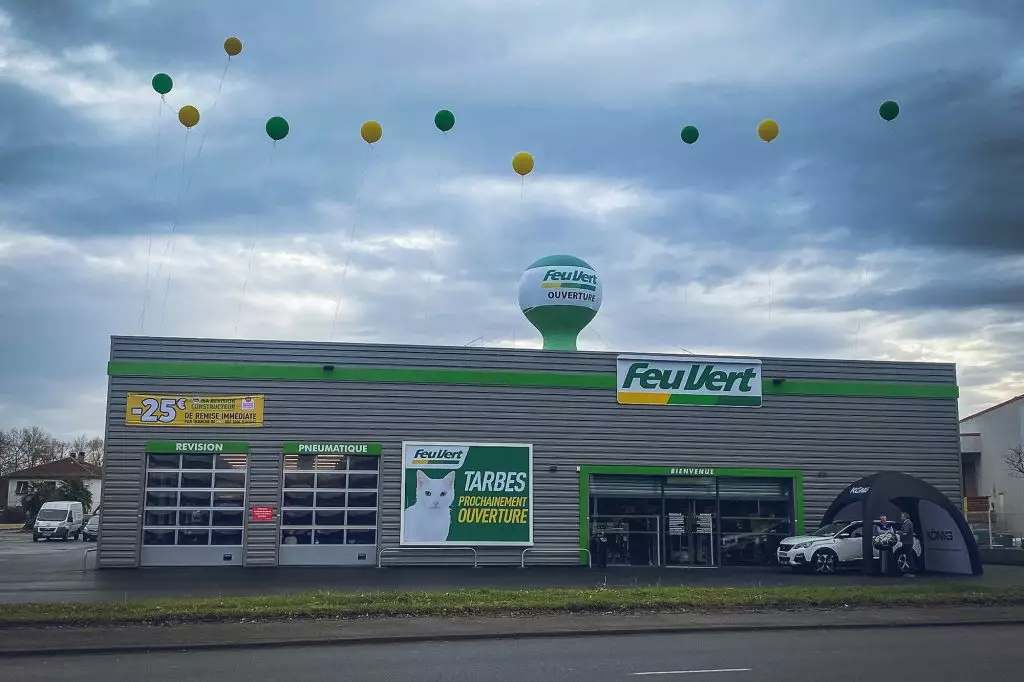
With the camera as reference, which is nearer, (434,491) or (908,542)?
(908,542)

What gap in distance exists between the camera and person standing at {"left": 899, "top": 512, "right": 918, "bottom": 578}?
2491cm

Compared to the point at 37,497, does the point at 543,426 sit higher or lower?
higher

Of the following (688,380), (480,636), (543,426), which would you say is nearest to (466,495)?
(543,426)

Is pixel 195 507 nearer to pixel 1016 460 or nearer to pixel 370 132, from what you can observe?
pixel 370 132

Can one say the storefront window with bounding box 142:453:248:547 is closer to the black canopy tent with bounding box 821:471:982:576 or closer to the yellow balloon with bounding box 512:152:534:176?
the yellow balloon with bounding box 512:152:534:176

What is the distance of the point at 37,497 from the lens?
6794 cm

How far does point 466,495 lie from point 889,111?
49.8ft

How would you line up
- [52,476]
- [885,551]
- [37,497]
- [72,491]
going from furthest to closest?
[52,476]
[37,497]
[72,491]
[885,551]

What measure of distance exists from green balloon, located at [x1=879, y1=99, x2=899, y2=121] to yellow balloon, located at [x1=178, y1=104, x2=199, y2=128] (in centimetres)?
1430

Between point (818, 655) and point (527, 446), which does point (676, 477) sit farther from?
point (818, 655)

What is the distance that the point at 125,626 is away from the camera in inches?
571

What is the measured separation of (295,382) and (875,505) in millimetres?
16225

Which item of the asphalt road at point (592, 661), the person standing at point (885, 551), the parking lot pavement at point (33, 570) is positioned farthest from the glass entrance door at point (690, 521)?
the parking lot pavement at point (33, 570)

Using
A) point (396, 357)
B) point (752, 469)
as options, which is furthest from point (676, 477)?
point (396, 357)
